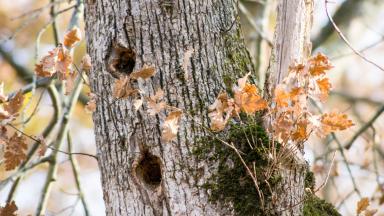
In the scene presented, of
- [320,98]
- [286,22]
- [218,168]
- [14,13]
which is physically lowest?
[218,168]

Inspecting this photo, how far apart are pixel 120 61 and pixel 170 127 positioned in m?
0.56

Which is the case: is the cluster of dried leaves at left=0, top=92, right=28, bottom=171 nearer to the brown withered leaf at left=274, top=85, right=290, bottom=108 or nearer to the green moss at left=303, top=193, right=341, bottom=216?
the brown withered leaf at left=274, top=85, right=290, bottom=108

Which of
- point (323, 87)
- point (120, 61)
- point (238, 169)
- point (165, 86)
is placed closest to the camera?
point (323, 87)

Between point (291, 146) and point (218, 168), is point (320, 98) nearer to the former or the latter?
point (291, 146)

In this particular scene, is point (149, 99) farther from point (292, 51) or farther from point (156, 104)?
point (292, 51)

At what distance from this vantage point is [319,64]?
8.15ft

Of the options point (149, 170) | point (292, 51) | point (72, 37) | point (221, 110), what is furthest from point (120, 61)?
point (292, 51)

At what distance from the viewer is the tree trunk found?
2660 mm

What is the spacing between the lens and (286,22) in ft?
9.42

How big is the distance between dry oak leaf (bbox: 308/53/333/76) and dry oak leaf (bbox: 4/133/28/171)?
1.45 m

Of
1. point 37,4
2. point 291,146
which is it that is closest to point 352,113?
point 37,4

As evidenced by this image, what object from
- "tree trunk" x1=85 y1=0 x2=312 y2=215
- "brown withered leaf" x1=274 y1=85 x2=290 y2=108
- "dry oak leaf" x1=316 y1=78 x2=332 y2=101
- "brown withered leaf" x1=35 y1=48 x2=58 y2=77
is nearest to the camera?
"brown withered leaf" x1=274 y1=85 x2=290 y2=108

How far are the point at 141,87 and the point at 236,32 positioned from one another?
1.86 feet

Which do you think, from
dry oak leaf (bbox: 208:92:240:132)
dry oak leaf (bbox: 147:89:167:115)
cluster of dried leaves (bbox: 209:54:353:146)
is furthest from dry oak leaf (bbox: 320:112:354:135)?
dry oak leaf (bbox: 147:89:167:115)
